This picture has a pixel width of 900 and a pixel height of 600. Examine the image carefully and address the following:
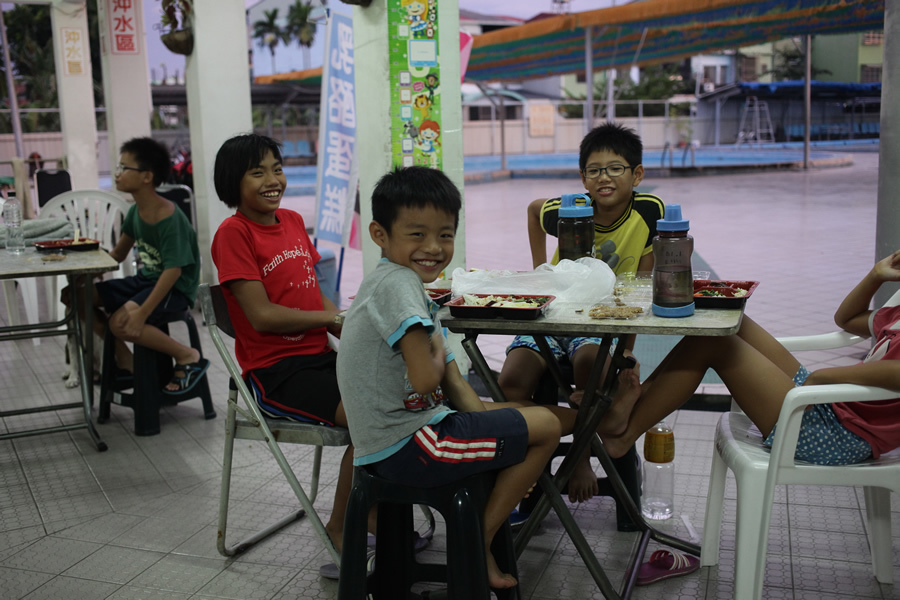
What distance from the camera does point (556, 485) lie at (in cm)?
222

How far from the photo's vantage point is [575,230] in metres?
2.48

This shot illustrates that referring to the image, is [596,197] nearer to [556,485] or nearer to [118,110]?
[556,485]

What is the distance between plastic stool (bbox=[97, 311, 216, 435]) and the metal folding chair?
1.32 m

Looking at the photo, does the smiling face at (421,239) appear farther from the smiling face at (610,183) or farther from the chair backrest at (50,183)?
the chair backrest at (50,183)

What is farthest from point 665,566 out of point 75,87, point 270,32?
point 270,32

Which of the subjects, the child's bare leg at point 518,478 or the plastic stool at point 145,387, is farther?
the plastic stool at point 145,387

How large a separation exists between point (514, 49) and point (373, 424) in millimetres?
13502

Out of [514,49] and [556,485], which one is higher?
[514,49]

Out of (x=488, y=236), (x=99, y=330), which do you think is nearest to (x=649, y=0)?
(x=488, y=236)

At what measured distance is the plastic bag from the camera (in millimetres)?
2260

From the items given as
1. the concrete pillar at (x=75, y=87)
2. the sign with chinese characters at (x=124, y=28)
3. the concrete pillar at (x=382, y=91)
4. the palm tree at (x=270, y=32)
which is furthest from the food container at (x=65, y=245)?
the palm tree at (x=270, y=32)

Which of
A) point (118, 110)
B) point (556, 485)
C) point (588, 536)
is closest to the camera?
point (556, 485)

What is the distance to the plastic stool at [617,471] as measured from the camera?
2635mm

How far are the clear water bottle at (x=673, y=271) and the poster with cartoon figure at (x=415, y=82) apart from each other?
198 cm
